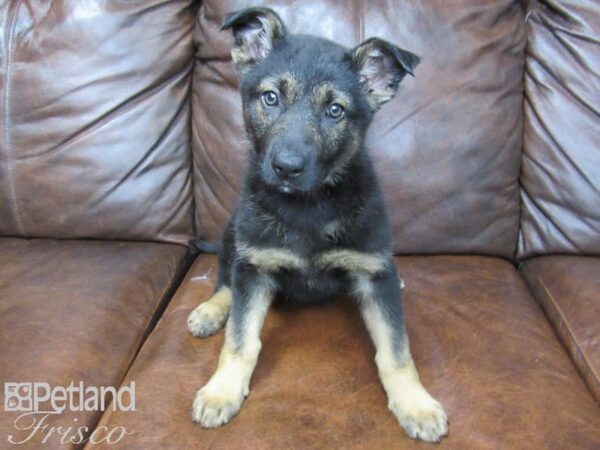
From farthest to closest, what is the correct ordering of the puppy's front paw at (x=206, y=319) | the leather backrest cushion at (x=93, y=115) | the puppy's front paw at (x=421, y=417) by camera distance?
the leather backrest cushion at (x=93, y=115), the puppy's front paw at (x=206, y=319), the puppy's front paw at (x=421, y=417)

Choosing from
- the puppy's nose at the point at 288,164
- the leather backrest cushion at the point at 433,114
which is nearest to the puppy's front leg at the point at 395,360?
the puppy's nose at the point at 288,164

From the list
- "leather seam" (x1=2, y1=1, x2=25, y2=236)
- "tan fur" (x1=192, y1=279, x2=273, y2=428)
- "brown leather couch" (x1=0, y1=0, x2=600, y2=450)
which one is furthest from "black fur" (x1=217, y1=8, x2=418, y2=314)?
"leather seam" (x1=2, y1=1, x2=25, y2=236)

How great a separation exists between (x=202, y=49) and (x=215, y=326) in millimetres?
1288

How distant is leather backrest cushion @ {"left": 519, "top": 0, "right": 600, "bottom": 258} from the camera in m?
2.42

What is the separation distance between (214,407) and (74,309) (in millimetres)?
747

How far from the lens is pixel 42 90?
255 centimetres

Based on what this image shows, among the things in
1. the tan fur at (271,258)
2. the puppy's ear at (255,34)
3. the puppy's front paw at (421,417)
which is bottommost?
the puppy's front paw at (421,417)

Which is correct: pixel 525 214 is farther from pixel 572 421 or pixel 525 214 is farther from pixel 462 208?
pixel 572 421

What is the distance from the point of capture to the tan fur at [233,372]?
1.68m

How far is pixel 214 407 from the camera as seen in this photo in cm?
168

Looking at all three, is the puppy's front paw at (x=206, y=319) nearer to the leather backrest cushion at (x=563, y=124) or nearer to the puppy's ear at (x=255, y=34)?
the puppy's ear at (x=255, y=34)

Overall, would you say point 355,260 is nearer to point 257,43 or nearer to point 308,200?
point 308,200

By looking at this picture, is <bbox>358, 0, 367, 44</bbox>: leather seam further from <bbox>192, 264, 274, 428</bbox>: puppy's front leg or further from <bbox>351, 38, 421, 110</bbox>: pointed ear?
<bbox>192, 264, 274, 428</bbox>: puppy's front leg

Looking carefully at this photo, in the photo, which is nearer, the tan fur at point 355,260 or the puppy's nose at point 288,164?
the puppy's nose at point 288,164
